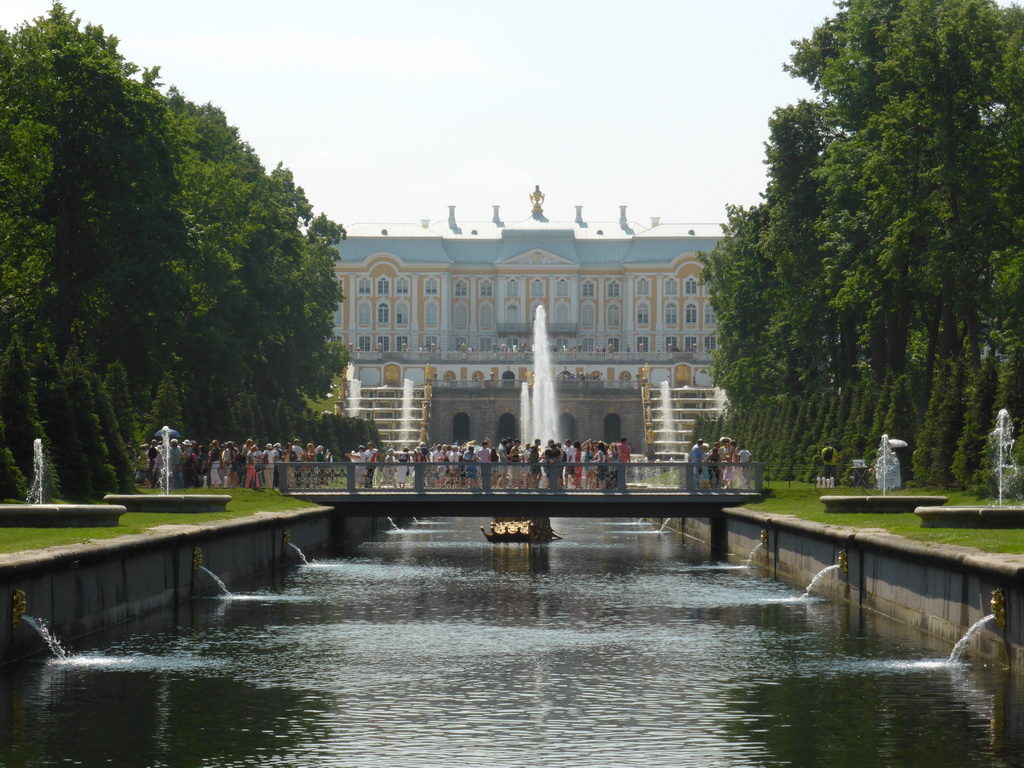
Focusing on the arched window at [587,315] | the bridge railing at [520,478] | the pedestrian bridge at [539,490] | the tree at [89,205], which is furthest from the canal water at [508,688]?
the arched window at [587,315]

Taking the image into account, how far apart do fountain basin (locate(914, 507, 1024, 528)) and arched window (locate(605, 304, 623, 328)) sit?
5446 inches

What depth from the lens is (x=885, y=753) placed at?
1412 cm

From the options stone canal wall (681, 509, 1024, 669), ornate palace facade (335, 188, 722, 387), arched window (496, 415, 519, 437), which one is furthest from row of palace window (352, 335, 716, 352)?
stone canal wall (681, 509, 1024, 669)

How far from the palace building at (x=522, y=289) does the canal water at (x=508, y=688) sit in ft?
436

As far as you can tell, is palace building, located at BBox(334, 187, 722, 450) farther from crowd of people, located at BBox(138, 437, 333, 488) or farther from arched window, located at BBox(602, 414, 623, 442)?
crowd of people, located at BBox(138, 437, 333, 488)

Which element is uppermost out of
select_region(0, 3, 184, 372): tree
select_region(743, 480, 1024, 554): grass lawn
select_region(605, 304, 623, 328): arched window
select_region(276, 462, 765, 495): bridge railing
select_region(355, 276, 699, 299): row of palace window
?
select_region(355, 276, 699, 299): row of palace window

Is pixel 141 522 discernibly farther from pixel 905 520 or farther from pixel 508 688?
pixel 905 520

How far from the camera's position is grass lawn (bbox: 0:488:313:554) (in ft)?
72.9

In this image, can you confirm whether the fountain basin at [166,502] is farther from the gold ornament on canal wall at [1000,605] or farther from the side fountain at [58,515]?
the gold ornament on canal wall at [1000,605]

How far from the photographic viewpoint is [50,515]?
84.7ft

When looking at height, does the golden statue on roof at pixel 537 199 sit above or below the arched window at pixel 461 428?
above

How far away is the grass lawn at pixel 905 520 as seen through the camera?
2230 centimetres

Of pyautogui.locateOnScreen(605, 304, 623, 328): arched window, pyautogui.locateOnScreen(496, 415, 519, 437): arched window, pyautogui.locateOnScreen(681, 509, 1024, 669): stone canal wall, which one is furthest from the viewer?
pyautogui.locateOnScreen(605, 304, 623, 328): arched window

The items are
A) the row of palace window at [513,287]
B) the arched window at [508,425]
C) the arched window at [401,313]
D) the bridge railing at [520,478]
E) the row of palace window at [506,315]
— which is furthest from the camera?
the arched window at [401,313]
